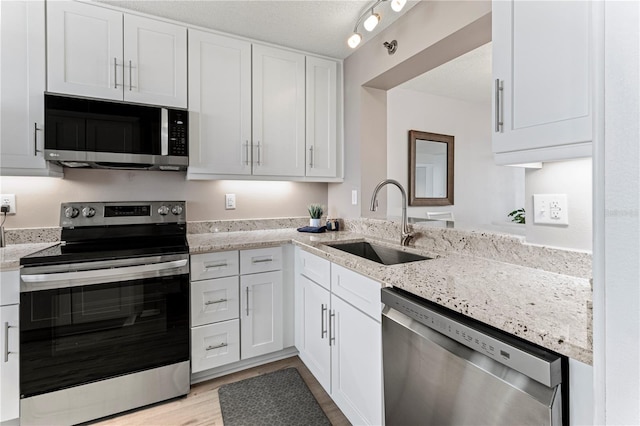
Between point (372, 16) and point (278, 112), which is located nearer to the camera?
point (372, 16)

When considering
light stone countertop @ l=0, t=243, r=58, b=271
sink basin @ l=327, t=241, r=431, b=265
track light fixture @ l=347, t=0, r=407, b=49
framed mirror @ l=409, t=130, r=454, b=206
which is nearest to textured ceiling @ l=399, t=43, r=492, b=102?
framed mirror @ l=409, t=130, r=454, b=206

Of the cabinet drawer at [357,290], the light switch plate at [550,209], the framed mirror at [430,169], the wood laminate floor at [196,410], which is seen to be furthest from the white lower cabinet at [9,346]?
the framed mirror at [430,169]

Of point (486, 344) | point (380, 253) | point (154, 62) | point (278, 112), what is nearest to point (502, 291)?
point (486, 344)

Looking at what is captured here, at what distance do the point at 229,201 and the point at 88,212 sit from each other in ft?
3.09

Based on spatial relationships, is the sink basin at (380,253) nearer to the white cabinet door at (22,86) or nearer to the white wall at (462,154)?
the white wall at (462,154)

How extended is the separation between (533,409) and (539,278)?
574 millimetres

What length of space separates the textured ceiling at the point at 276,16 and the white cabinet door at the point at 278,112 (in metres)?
0.16

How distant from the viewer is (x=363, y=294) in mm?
1343

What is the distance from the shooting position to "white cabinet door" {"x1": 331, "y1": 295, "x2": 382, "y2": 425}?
1.27 meters

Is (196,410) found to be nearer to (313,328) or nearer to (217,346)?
(217,346)

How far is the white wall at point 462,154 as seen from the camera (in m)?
3.23

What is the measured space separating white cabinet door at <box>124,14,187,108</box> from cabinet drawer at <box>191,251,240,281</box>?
1049 millimetres

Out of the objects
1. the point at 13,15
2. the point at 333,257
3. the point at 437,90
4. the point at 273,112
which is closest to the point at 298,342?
the point at 333,257

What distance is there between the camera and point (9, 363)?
1451 millimetres
